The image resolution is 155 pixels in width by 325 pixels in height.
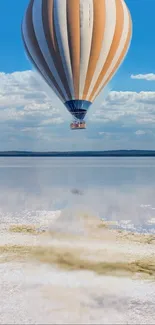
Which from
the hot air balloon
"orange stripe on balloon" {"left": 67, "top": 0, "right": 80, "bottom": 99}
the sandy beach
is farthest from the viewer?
the hot air balloon

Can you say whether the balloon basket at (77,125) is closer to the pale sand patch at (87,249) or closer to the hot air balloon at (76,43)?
the hot air balloon at (76,43)

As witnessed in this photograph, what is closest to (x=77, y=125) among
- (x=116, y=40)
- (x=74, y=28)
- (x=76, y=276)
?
(x=74, y=28)

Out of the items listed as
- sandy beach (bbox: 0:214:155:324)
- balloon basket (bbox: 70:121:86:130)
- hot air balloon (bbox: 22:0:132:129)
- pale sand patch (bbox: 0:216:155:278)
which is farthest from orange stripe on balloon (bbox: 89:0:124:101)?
sandy beach (bbox: 0:214:155:324)

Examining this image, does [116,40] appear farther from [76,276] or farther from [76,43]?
[76,276]

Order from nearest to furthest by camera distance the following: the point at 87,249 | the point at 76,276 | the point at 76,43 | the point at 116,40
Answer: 1. the point at 76,276
2. the point at 87,249
3. the point at 76,43
4. the point at 116,40

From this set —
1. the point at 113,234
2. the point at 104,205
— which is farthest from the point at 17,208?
the point at 113,234

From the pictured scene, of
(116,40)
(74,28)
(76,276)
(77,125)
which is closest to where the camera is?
(76,276)

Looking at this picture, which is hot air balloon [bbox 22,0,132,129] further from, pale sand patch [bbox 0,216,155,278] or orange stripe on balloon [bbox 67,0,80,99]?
pale sand patch [bbox 0,216,155,278]

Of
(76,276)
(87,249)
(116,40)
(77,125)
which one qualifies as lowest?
(76,276)
